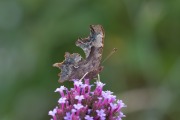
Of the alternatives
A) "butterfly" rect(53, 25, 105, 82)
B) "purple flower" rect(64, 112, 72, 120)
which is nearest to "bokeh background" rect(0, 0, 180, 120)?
"butterfly" rect(53, 25, 105, 82)

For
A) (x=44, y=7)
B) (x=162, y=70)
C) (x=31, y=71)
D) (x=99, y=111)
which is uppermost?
(x=44, y=7)

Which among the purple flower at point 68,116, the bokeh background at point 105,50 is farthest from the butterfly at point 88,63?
the bokeh background at point 105,50

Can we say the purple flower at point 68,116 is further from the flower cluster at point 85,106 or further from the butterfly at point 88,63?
the butterfly at point 88,63

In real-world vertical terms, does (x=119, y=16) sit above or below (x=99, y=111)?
above

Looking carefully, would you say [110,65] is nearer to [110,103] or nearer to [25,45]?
[25,45]

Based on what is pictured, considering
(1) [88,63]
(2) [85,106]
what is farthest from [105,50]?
(2) [85,106]

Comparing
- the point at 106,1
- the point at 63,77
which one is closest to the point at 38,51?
the point at 106,1

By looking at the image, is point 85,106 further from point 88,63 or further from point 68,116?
point 88,63
